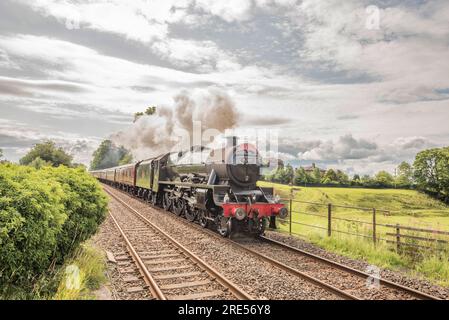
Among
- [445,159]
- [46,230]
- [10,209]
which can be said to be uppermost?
[445,159]

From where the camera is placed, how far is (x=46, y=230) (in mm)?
4508

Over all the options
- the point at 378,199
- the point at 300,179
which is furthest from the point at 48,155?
the point at 378,199

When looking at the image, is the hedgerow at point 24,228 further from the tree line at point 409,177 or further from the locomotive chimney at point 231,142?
the tree line at point 409,177

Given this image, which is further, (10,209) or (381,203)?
(381,203)

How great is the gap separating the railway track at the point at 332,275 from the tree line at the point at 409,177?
782 inches

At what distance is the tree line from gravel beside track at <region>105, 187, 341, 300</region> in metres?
19.7

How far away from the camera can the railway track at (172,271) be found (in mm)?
5215

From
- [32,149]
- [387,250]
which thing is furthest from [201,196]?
[32,149]

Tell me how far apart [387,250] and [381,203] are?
32335mm

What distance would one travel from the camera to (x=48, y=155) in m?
44.6

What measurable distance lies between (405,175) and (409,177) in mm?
1025

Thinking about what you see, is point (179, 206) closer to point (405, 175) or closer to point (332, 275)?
point (332, 275)

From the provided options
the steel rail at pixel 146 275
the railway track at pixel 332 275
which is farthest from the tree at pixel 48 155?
the railway track at pixel 332 275
